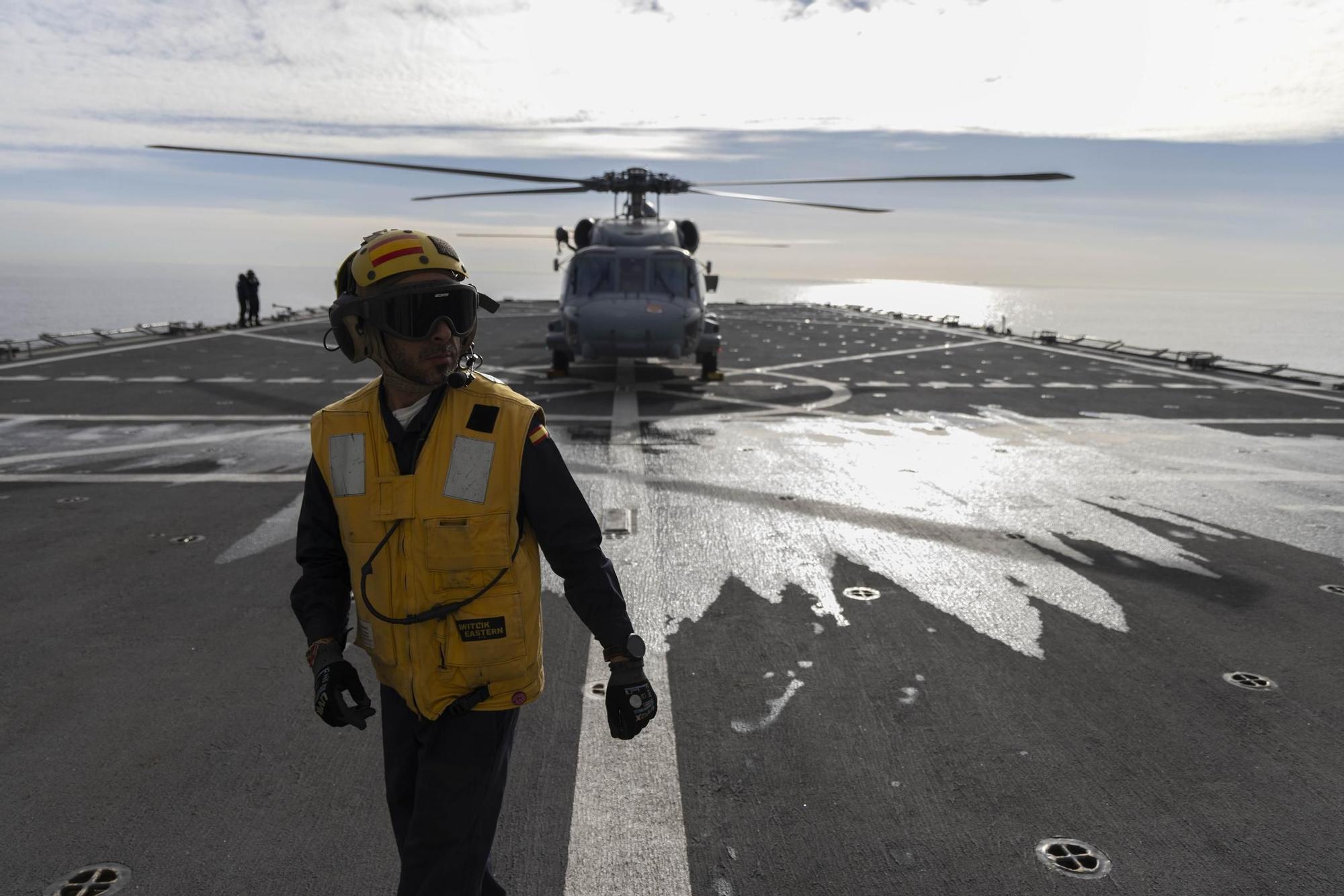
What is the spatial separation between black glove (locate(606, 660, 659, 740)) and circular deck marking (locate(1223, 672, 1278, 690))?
407 cm

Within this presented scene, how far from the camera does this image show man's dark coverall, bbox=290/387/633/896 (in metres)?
2.48

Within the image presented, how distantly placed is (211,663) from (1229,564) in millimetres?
7419

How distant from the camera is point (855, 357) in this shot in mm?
23141

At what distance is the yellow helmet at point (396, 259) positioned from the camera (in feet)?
8.64

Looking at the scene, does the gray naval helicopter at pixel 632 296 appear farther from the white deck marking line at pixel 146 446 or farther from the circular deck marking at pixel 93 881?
the circular deck marking at pixel 93 881

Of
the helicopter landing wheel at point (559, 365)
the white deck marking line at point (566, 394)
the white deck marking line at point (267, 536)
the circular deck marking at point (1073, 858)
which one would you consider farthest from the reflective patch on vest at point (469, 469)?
the helicopter landing wheel at point (559, 365)

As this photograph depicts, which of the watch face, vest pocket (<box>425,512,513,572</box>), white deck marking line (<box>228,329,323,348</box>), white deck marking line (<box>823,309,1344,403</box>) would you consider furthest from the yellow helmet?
white deck marking line (<box>228,329,323,348</box>)

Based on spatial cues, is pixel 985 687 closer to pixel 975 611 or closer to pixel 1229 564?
pixel 975 611

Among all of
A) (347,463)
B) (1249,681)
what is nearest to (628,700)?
(347,463)

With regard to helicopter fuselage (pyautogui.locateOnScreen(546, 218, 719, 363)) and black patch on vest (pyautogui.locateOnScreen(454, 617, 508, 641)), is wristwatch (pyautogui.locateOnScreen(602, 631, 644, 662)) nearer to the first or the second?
black patch on vest (pyautogui.locateOnScreen(454, 617, 508, 641))

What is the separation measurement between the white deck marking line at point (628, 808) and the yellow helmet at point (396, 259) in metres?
2.26

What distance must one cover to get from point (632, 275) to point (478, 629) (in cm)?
Result: 1515

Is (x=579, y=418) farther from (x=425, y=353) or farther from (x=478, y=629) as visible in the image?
(x=478, y=629)

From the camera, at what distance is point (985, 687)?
4879mm
